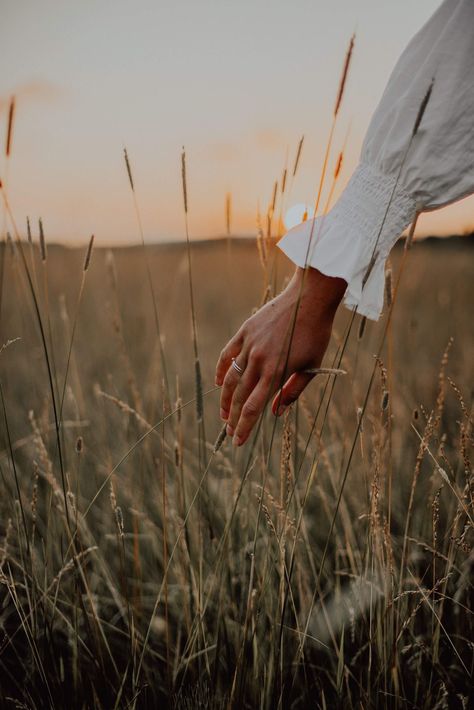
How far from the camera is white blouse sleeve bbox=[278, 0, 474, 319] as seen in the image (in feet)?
3.16

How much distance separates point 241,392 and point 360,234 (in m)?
0.38

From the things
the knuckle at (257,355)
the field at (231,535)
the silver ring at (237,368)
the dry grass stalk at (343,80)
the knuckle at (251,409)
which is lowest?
the field at (231,535)

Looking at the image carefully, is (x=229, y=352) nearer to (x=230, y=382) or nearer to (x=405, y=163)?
(x=230, y=382)

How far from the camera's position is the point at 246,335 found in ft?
3.40

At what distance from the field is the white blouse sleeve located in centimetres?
20

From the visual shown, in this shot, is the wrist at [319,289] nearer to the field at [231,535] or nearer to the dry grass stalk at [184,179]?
the field at [231,535]

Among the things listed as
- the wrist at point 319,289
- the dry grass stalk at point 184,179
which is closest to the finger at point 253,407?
the wrist at point 319,289

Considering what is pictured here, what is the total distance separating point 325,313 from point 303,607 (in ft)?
2.46

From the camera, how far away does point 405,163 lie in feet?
3.36

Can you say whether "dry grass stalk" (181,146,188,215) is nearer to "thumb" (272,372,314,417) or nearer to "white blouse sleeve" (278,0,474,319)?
"white blouse sleeve" (278,0,474,319)

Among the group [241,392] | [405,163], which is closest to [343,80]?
[405,163]

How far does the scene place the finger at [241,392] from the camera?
1013 mm

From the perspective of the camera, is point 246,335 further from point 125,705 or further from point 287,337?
point 125,705

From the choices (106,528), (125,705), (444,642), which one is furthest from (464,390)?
(125,705)
